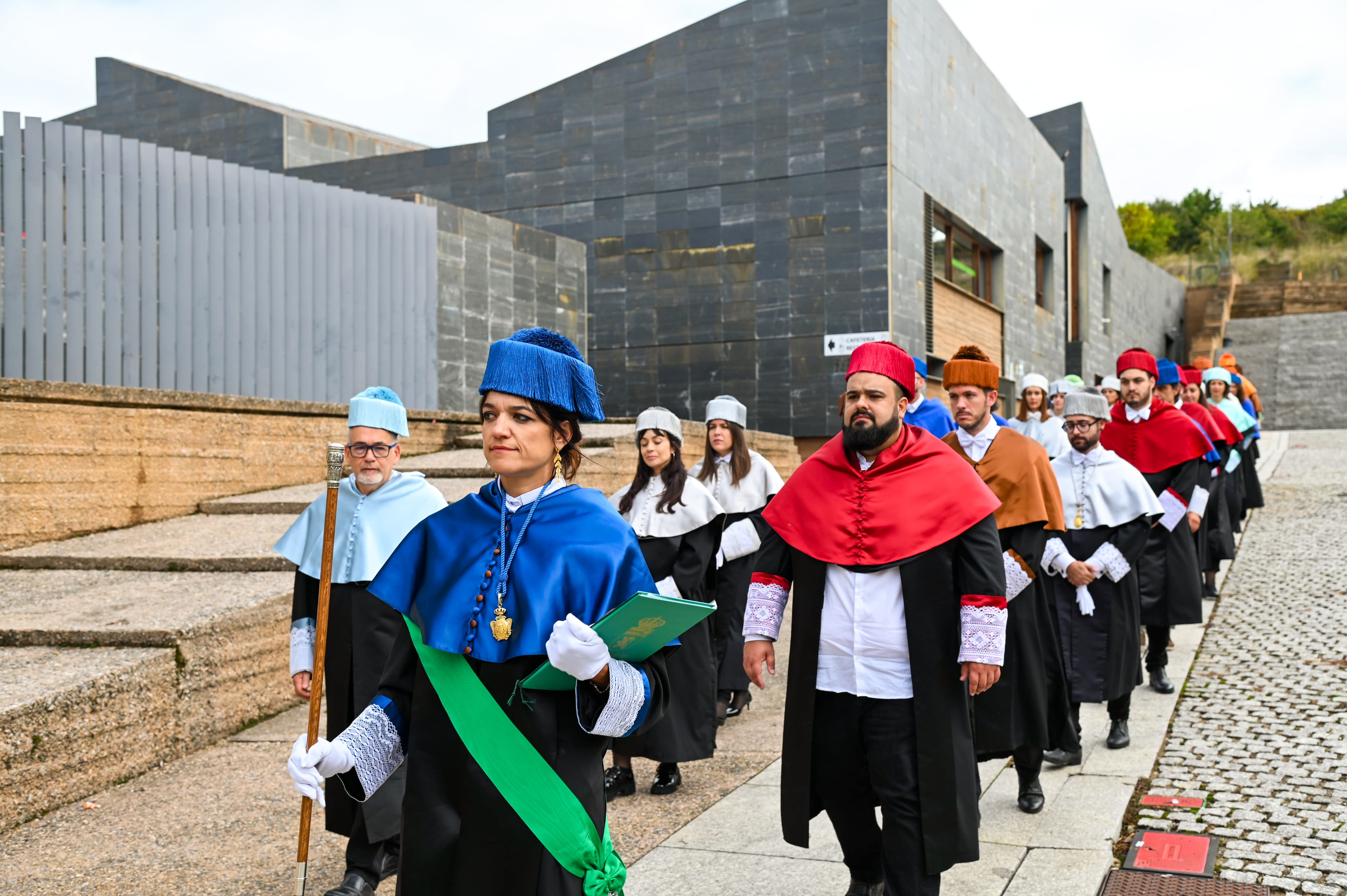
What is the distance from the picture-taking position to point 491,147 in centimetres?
2095

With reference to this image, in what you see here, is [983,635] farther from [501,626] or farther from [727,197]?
[727,197]

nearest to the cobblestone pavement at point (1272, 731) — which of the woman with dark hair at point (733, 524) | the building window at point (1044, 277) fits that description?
the woman with dark hair at point (733, 524)

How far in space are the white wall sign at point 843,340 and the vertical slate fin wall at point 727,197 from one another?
110 mm

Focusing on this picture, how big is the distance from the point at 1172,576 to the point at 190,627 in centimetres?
612

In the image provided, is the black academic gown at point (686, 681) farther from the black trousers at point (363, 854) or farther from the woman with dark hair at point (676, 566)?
the black trousers at point (363, 854)

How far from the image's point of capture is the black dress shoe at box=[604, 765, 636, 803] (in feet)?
18.4

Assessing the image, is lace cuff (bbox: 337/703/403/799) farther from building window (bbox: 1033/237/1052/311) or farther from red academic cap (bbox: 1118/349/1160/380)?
building window (bbox: 1033/237/1052/311)

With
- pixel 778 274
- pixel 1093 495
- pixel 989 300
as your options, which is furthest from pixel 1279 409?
pixel 1093 495

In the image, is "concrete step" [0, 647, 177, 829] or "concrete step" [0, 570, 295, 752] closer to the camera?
"concrete step" [0, 647, 177, 829]

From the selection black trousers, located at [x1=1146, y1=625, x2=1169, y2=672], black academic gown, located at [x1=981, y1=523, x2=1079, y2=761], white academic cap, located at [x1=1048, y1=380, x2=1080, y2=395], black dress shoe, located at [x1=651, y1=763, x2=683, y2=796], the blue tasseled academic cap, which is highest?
white academic cap, located at [x1=1048, y1=380, x2=1080, y2=395]

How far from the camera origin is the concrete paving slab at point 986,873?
421 centimetres

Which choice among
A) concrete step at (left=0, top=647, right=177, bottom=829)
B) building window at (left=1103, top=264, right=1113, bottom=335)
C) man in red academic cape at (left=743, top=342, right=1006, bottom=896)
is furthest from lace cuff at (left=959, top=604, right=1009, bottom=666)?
building window at (left=1103, top=264, right=1113, bottom=335)

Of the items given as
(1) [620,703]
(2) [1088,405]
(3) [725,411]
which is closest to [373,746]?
(1) [620,703]

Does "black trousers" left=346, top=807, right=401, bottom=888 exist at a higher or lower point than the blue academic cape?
lower
